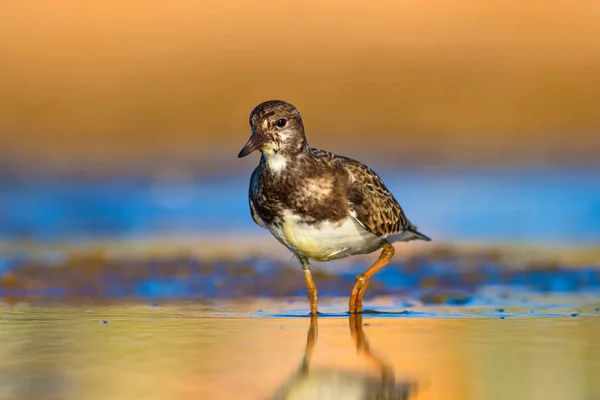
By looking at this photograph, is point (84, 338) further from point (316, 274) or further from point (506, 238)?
point (506, 238)

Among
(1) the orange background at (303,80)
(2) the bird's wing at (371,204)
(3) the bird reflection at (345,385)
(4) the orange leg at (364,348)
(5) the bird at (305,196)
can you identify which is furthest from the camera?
(1) the orange background at (303,80)

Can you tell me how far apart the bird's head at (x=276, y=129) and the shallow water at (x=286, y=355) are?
132 centimetres

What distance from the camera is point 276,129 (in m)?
10.0

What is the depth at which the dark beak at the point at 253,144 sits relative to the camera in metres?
9.67

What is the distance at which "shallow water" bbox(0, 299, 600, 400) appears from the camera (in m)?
7.10

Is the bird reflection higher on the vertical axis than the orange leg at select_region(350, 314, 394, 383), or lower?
lower

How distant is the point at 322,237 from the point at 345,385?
111 inches

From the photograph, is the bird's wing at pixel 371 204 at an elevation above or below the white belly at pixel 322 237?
above

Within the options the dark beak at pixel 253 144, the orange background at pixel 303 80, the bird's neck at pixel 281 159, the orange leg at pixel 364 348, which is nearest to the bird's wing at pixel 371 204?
the bird's neck at pixel 281 159

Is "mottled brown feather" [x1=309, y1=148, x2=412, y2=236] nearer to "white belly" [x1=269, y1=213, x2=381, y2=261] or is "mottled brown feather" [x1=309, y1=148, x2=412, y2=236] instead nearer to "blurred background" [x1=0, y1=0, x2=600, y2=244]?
"white belly" [x1=269, y1=213, x2=381, y2=261]

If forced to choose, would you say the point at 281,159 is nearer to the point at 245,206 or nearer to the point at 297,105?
the point at 245,206

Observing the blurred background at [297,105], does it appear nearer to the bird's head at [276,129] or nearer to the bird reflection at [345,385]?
the bird's head at [276,129]

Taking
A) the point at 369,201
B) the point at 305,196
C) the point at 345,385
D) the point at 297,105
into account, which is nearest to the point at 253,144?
the point at 305,196

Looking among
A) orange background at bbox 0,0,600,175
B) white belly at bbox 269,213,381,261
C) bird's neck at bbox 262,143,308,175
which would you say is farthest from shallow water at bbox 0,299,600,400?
orange background at bbox 0,0,600,175
